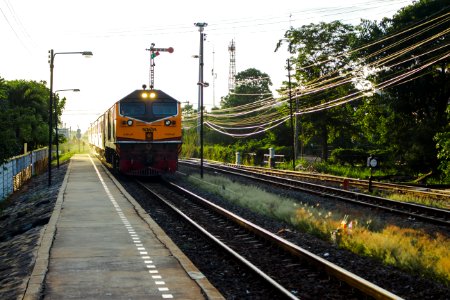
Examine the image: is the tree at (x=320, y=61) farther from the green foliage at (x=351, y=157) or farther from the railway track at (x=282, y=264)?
the railway track at (x=282, y=264)

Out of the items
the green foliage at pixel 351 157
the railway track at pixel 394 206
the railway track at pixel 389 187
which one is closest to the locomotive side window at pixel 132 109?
the railway track at pixel 394 206

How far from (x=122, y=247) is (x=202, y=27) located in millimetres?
35175

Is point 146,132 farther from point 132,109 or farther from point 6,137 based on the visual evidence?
point 6,137

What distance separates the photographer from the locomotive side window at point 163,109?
24953 mm

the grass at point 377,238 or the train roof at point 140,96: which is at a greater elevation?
the train roof at point 140,96

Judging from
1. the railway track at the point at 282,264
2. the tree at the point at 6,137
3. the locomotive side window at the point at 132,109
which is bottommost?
the railway track at the point at 282,264

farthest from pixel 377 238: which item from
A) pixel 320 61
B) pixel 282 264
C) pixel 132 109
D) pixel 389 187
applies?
pixel 320 61

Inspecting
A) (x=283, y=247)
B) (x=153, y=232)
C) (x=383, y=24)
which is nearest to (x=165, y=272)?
(x=283, y=247)

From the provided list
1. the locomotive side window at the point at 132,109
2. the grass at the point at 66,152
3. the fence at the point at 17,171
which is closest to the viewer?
the fence at the point at 17,171

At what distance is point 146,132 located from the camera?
24578 mm

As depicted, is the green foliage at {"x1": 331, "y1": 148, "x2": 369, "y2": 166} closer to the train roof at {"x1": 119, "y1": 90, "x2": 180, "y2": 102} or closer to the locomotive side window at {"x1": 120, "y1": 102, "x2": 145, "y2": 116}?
the train roof at {"x1": 119, "y1": 90, "x2": 180, "y2": 102}

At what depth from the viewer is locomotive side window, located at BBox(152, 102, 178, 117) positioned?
25.0 m

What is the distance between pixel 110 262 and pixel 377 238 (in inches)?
209

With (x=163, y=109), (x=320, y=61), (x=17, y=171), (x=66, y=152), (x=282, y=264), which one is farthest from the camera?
(x=66, y=152)
